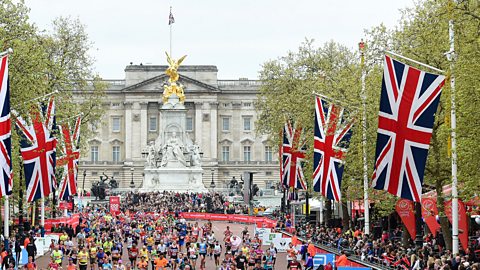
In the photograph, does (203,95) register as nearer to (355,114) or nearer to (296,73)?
(296,73)

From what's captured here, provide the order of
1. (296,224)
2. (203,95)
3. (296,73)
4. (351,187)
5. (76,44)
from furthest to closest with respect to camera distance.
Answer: (203,95) < (296,73) < (76,44) < (296,224) < (351,187)

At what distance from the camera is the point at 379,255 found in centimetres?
3972

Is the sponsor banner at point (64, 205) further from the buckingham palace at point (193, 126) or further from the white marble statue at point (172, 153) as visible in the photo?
the buckingham palace at point (193, 126)

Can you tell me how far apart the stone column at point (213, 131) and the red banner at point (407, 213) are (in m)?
110

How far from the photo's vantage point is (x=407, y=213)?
41312mm

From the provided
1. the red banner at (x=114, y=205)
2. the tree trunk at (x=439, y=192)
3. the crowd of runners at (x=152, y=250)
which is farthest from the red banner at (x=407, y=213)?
the red banner at (x=114, y=205)

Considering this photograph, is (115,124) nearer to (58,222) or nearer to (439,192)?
(58,222)

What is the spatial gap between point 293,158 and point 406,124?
88.2 ft

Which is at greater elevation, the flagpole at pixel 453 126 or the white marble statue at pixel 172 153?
the white marble statue at pixel 172 153

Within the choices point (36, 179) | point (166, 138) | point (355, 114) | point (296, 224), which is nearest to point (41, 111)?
point (36, 179)

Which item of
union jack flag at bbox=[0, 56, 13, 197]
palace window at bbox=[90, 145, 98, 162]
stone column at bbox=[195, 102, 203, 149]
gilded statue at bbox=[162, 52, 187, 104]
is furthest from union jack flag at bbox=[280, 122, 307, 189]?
palace window at bbox=[90, 145, 98, 162]

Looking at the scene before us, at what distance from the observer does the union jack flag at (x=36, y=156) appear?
42419 mm

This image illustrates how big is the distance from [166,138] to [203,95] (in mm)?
32935

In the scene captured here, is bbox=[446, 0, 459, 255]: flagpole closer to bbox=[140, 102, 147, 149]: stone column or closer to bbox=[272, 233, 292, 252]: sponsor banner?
bbox=[272, 233, 292, 252]: sponsor banner
